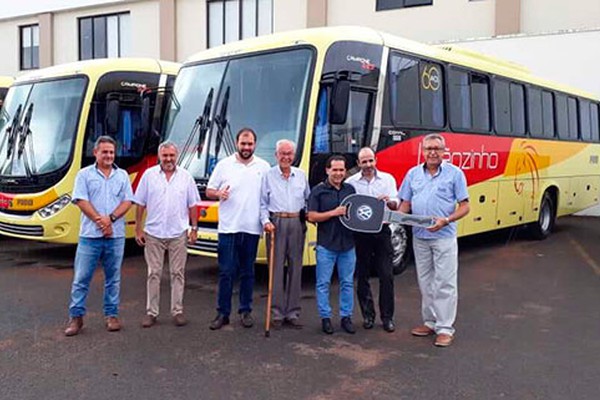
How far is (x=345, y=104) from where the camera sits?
726 cm

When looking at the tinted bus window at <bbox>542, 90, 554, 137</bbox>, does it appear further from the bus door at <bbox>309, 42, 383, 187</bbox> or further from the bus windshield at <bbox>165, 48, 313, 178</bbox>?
the bus windshield at <bbox>165, 48, 313, 178</bbox>

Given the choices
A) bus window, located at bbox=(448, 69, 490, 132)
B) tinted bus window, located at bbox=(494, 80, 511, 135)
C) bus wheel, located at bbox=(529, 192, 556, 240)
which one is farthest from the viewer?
bus wheel, located at bbox=(529, 192, 556, 240)

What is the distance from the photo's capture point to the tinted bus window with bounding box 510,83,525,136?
11312 millimetres

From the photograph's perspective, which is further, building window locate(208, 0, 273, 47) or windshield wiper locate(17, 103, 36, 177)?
building window locate(208, 0, 273, 47)

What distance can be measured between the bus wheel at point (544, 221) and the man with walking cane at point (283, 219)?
803 cm

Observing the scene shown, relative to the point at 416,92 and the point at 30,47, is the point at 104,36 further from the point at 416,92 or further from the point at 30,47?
the point at 416,92

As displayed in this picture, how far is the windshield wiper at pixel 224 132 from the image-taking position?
25.3ft

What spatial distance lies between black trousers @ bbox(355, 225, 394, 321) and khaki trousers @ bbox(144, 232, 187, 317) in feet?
5.68

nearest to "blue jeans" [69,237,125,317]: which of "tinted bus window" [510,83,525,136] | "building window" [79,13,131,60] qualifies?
"tinted bus window" [510,83,525,136]

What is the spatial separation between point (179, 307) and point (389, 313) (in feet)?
6.71

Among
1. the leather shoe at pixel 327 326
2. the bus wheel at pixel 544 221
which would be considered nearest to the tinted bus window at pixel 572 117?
the bus wheel at pixel 544 221

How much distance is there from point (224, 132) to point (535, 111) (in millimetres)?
7001

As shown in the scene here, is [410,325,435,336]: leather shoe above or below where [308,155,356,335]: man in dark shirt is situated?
below

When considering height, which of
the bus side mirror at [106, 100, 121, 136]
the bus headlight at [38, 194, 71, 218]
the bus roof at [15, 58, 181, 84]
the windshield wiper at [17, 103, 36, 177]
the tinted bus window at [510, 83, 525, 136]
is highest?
the bus roof at [15, 58, 181, 84]
